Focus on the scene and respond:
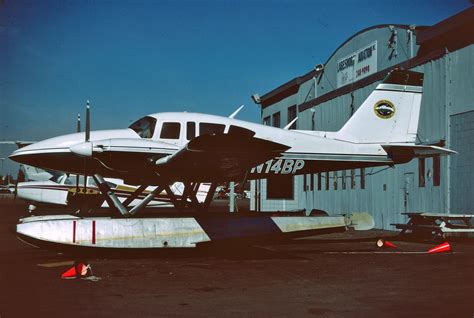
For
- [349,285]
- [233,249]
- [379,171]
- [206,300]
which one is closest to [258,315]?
[206,300]

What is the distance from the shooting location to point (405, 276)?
8.18 m

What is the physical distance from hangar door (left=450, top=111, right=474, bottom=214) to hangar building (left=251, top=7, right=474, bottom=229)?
0.09ft

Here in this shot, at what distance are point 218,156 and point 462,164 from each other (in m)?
8.29

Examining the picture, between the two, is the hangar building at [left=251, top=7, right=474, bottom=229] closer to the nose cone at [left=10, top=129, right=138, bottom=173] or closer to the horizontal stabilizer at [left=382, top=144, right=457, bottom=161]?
the horizontal stabilizer at [left=382, top=144, right=457, bottom=161]

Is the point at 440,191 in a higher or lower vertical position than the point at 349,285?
higher

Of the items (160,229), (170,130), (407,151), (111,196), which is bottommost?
(160,229)

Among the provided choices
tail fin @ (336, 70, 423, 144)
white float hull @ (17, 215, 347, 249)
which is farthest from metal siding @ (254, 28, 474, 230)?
white float hull @ (17, 215, 347, 249)

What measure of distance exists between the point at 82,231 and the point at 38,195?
13.3 metres

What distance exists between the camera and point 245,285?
7.34 metres

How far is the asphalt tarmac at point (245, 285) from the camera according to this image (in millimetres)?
5656

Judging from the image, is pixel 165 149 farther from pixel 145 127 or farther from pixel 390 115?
pixel 390 115

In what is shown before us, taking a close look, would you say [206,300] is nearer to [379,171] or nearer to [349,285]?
[349,285]

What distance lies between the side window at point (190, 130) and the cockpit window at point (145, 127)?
→ 77 cm

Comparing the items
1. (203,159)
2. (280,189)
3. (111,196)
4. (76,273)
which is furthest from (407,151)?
(280,189)
